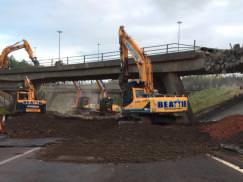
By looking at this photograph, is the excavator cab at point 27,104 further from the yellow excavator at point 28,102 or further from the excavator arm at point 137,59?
the excavator arm at point 137,59

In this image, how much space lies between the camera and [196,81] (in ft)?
364

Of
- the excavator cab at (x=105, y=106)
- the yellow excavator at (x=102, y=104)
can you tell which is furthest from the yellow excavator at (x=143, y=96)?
the yellow excavator at (x=102, y=104)

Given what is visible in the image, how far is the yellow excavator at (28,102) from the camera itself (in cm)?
3077

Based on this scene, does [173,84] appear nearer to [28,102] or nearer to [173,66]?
[173,66]

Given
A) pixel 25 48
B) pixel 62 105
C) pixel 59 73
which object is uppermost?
pixel 25 48

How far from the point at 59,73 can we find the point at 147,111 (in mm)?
21721

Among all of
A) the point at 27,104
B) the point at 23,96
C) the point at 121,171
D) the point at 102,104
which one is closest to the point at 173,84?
the point at 27,104

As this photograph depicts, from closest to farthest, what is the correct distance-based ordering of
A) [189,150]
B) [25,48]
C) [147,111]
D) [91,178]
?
[91,178] → [189,150] → [147,111] → [25,48]

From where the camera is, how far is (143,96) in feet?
67.5

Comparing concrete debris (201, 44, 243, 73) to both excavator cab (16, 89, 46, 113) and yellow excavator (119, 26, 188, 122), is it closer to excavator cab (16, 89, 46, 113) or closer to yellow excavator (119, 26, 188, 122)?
yellow excavator (119, 26, 188, 122)

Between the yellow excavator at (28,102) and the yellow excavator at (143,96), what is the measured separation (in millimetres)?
11768

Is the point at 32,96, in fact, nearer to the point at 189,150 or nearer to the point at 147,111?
the point at 147,111

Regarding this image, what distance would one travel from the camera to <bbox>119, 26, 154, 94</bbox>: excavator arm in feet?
71.0

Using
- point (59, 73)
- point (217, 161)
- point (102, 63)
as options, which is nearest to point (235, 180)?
point (217, 161)
